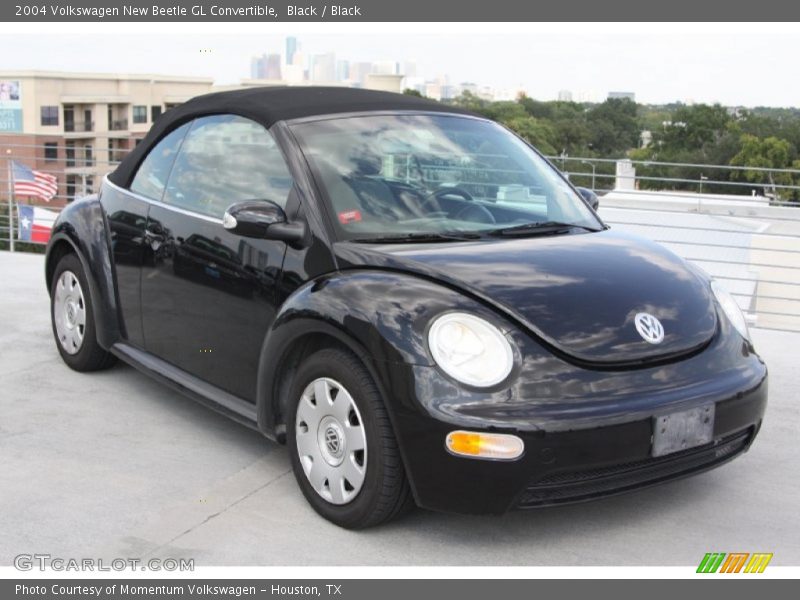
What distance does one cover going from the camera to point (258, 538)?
373 cm

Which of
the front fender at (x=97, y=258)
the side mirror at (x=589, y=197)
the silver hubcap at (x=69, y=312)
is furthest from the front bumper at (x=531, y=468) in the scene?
the silver hubcap at (x=69, y=312)

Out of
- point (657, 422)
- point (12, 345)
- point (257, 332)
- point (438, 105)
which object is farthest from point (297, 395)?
point (12, 345)

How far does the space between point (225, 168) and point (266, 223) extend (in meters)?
0.71

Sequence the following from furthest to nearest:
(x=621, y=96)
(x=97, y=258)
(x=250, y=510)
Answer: (x=621, y=96) → (x=97, y=258) → (x=250, y=510)

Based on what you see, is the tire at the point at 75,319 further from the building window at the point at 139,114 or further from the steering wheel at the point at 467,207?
the building window at the point at 139,114

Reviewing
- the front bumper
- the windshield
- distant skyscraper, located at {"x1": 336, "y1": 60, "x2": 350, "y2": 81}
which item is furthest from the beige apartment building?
the front bumper

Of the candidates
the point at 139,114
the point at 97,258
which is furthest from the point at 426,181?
the point at 139,114

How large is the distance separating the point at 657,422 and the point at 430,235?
118 cm

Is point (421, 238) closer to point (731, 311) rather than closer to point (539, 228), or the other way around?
point (539, 228)

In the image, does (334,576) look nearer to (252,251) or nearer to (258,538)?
(258,538)

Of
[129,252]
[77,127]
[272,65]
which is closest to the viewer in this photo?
[129,252]

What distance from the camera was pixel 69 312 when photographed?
5.85m

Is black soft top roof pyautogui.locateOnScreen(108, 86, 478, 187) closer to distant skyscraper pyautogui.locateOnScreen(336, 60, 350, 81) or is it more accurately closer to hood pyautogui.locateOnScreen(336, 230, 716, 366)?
hood pyautogui.locateOnScreen(336, 230, 716, 366)

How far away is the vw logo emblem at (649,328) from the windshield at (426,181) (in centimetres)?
80
